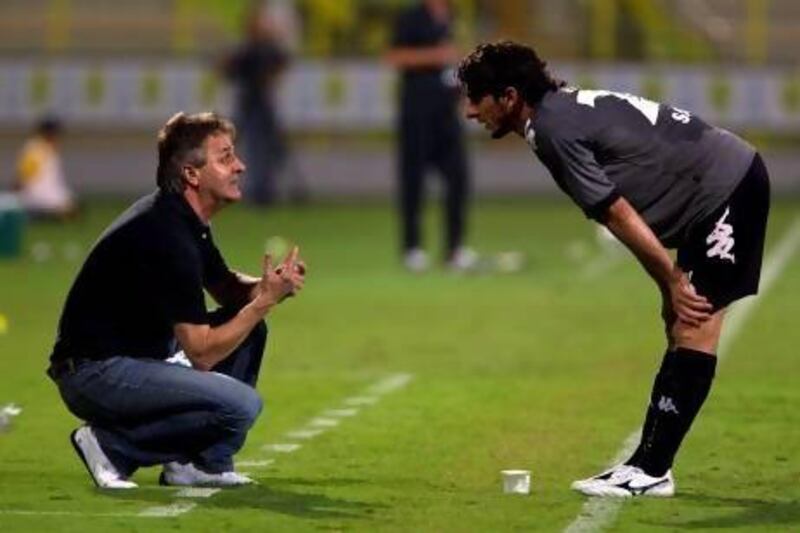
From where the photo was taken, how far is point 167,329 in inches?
392

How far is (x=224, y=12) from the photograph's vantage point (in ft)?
118

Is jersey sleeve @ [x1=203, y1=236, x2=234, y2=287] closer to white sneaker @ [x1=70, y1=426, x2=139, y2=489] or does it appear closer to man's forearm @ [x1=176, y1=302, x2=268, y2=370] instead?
man's forearm @ [x1=176, y1=302, x2=268, y2=370]

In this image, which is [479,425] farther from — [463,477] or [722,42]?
[722,42]

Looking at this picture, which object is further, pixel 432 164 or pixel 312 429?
pixel 432 164

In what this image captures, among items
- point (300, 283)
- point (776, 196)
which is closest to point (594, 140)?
point (300, 283)

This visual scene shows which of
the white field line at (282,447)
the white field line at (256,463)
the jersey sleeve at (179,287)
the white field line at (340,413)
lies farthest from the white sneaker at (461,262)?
the jersey sleeve at (179,287)

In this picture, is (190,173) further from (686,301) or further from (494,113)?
(686,301)

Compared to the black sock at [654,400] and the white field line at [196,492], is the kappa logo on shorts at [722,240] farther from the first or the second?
the white field line at [196,492]

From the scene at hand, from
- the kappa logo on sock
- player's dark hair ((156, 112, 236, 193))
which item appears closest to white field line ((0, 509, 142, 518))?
player's dark hair ((156, 112, 236, 193))

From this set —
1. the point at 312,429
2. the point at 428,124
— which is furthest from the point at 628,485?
the point at 428,124

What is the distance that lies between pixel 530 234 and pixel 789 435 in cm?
1418

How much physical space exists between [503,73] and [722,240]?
105 cm

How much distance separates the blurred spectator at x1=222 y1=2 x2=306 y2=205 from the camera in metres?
30.6

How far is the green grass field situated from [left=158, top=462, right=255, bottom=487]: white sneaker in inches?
4.3
